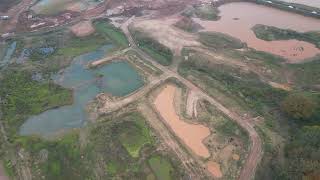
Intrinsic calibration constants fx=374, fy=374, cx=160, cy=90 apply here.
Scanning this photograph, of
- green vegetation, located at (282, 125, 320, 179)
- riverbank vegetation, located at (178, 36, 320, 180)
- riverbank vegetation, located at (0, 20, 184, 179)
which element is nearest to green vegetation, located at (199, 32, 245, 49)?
riverbank vegetation, located at (178, 36, 320, 180)

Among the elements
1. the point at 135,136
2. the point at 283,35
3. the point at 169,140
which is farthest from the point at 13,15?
the point at 283,35

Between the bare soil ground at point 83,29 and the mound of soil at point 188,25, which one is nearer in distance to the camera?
the mound of soil at point 188,25

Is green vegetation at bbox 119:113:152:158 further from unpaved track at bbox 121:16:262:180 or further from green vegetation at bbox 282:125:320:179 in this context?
green vegetation at bbox 282:125:320:179

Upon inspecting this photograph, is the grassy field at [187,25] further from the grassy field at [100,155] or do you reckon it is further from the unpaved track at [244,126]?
the grassy field at [100,155]

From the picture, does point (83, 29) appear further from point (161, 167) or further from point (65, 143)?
point (161, 167)

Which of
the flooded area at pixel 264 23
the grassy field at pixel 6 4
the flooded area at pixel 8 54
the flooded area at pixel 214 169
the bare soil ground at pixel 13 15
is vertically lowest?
the flooded area at pixel 8 54

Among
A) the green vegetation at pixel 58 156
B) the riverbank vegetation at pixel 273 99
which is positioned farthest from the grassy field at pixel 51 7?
the green vegetation at pixel 58 156
